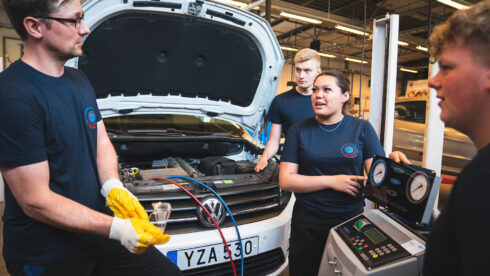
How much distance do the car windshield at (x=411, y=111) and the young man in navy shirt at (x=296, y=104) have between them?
2.92m

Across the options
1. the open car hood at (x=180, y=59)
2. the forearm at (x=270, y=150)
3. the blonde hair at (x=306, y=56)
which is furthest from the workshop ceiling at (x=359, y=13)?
the forearm at (x=270, y=150)

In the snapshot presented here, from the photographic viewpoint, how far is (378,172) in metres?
1.21

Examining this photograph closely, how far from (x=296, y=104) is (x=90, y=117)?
1.53 m

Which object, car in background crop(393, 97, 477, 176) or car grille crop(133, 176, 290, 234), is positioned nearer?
car grille crop(133, 176, 290, 234)

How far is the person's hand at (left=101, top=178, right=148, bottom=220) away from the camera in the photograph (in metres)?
1.09

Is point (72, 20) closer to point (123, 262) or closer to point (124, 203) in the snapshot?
point (124, 203)

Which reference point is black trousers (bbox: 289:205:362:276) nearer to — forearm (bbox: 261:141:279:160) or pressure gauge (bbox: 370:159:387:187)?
pressure gauge (bbox: 370:159:387:187)

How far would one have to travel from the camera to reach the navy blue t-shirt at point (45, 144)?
0.90 meters

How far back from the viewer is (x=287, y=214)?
1.82 metres

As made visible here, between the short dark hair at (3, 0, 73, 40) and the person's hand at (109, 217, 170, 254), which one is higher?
the short dark hair at (3, 0, 73, 40)

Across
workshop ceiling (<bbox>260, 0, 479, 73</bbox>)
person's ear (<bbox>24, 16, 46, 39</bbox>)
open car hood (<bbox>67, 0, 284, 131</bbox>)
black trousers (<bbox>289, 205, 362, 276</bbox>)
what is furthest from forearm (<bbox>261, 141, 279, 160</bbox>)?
workshop ceiling (<bbox>260, 0, 479, 73</bbox>)

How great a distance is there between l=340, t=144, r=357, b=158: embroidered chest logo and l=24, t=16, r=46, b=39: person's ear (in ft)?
4.38

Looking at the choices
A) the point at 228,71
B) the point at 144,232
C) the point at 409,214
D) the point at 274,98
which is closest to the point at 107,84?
the point at 228,71

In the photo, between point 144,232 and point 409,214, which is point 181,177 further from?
point 409,214
